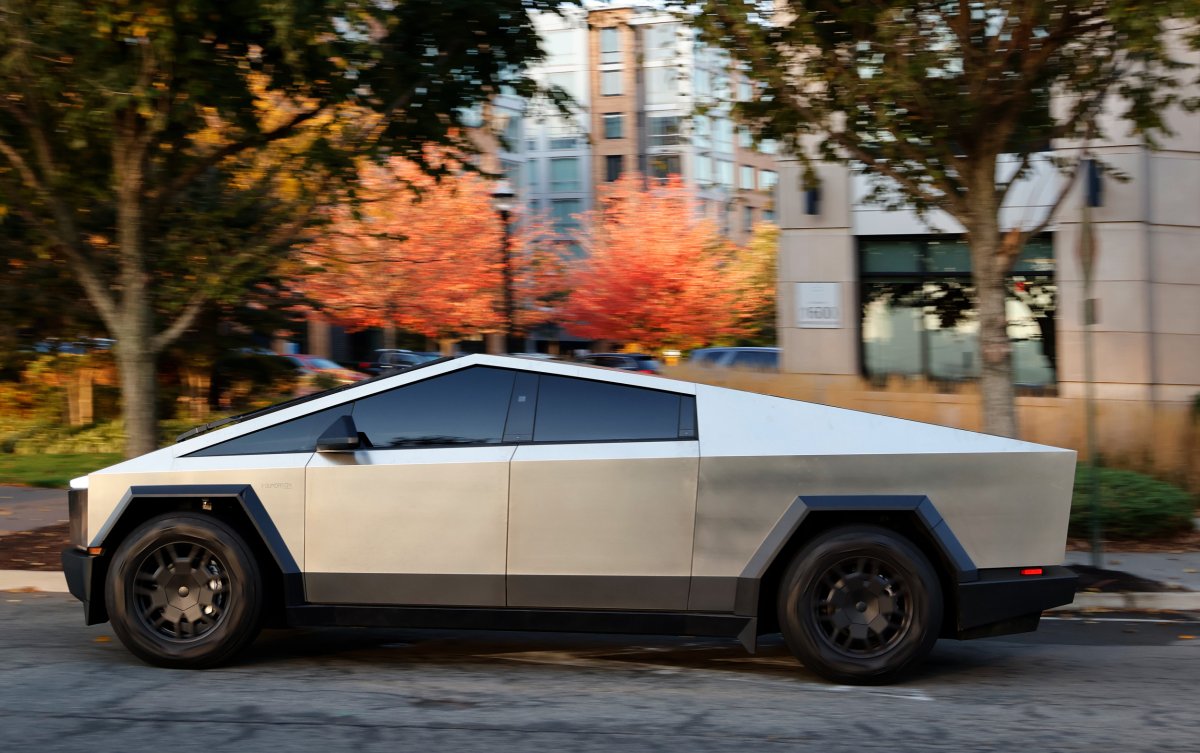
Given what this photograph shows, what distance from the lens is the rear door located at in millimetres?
5672

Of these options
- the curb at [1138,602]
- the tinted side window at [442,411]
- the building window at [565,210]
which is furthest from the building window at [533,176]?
the tinted side window at [442,411]

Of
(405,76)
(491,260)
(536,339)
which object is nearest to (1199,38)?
(405,76)

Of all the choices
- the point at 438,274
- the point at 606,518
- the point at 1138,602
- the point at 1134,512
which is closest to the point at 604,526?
the point at 606,518

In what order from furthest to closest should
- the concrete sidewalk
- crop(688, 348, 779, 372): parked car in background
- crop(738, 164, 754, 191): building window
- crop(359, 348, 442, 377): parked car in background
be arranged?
crop(738, 164, 754, 191): building window
crop(359, 348, 442, 377): parked car in background
crop(688, 348, 779, 372): parked car in background
the concrete sidewalk

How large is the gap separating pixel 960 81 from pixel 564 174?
5775cm

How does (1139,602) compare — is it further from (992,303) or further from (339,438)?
(339,438)

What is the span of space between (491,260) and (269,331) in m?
21.5

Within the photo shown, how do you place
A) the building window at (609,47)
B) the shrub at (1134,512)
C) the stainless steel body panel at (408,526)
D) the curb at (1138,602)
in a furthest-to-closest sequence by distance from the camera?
the building window at (609,47)
the shrub at (1134,512)
the curb at (1138,602)
the stainless steel body panel at (408,526)

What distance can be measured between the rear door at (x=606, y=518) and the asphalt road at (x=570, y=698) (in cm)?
47

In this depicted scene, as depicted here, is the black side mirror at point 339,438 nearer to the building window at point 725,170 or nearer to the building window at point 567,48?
the building window at point 567,48

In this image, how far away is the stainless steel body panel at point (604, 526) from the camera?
567 cm

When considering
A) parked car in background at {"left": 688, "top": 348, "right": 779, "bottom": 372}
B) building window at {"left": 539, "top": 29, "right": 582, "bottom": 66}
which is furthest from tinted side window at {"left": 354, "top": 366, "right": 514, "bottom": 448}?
building window at {"left": 539, "top": 29, "right": 582, "bottom": 66}

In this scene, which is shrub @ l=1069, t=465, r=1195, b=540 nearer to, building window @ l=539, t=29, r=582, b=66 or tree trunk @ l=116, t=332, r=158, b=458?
tree trunk @ l=116, t=332, r=158, b=458

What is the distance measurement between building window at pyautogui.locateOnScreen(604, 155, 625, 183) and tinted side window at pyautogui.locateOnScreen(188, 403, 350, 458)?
6102 centimetres
